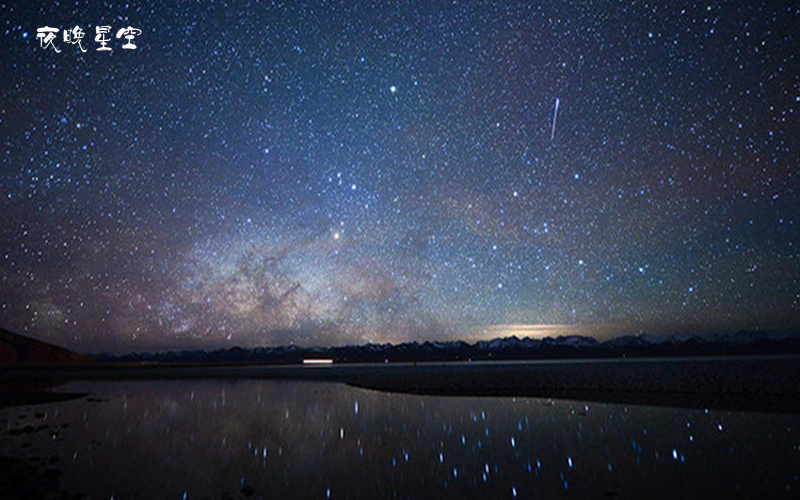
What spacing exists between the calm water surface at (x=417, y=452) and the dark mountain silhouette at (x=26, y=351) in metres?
84.5

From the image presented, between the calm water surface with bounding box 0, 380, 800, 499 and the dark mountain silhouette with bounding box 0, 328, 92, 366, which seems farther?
the dark mountain silhouette with bounding box 0, 328, 92, 366

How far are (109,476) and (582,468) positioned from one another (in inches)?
457

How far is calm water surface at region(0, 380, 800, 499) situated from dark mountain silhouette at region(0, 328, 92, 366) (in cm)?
8450

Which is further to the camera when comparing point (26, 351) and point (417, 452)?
point (26, 351)

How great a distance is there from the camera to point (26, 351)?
89375 millimetres

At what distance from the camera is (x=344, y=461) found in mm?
12484

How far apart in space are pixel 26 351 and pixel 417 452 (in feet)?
357

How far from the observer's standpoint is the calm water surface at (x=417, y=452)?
372 inches

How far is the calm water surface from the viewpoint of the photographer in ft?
31.0

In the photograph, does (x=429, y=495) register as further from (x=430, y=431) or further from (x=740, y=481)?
(x=430, y=431)

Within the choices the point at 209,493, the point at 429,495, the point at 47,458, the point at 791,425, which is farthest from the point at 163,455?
the point at 791,425

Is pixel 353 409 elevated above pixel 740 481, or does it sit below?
below

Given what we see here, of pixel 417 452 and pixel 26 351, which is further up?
pixel 417 452

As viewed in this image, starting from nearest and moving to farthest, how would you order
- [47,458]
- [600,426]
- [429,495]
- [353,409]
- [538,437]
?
[429,495] → [47,458] → [538,437] → [600,426] → [353,409]
